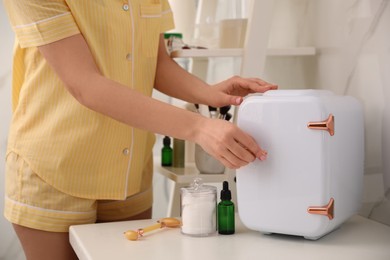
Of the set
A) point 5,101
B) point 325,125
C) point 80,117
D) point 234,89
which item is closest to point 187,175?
point 234,89

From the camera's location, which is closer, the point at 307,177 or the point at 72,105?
the point at 307,177

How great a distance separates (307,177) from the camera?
1.18 metres

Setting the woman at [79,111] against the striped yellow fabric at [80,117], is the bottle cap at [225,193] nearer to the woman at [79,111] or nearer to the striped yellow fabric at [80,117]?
the woman at [79,111]

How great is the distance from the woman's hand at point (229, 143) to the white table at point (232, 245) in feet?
0.55

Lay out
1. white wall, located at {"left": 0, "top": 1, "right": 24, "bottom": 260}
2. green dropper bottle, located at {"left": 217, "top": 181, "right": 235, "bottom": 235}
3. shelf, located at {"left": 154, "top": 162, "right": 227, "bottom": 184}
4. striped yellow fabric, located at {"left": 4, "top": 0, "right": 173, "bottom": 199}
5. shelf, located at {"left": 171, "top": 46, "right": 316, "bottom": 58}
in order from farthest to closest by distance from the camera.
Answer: white wall, located at {"left": 0, "top": 1, "right": 24, "bottom": 260}
shelf, located at {"left": 154, "top": 162, "right": 227, "bottom": 184}
shelf, located at {"left": 171, "top": 46, "right": 316, "bottom": 58}
striped yellow fabric, located at {"left": 4, "top": 0, "right": 173, "bottom": 199}
green dropper bottle, located at {"left": 217, "top": 181, "right": 235, "bottom": 235}

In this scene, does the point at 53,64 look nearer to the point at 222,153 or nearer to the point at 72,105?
the point at 72,105

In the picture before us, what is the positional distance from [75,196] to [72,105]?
0.22 meters

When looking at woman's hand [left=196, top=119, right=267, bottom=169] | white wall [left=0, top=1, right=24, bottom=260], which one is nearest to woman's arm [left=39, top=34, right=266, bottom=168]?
woman's hand [left=196, top=119, right=267, bottom=169]

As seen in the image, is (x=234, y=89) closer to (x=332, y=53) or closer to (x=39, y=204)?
(x=332, y=53)

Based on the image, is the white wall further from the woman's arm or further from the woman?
the woman's arm

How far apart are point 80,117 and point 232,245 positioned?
0.48 meters

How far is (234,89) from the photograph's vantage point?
1.55 metres

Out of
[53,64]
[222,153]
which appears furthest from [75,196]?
[222,153]

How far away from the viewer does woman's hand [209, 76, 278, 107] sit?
4.86 ft
